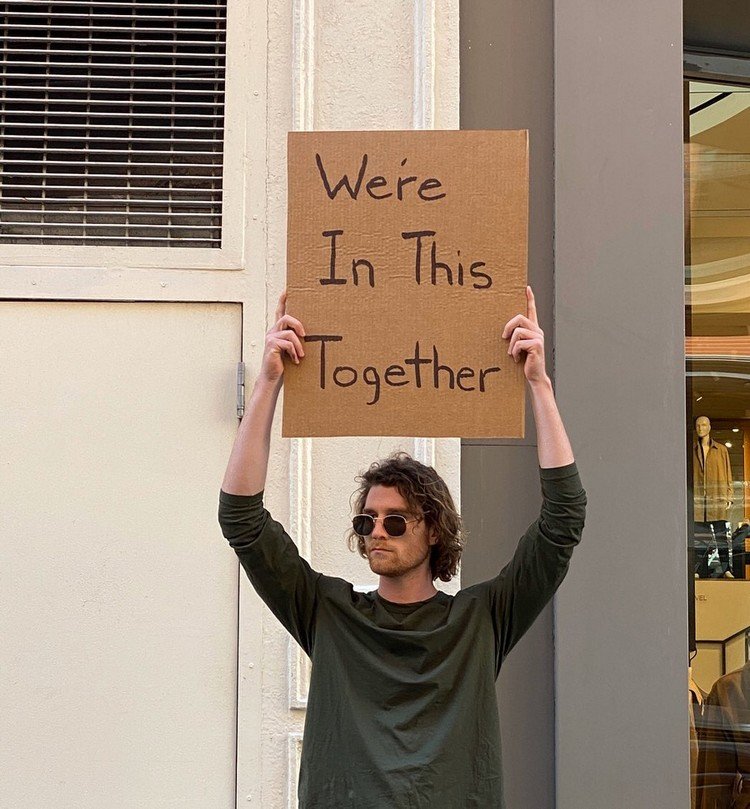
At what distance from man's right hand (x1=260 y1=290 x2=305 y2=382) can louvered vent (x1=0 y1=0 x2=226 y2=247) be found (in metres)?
1.40

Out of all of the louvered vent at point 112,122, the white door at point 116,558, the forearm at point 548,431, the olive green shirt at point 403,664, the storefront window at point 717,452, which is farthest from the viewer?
the storefront window at point 717,452

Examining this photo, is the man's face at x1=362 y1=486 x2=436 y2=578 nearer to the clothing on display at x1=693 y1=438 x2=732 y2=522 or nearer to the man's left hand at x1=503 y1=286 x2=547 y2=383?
the man's left hand at x1=503 y1=286 x2=547 y2=383

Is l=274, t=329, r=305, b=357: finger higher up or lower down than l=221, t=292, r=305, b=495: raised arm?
higher up

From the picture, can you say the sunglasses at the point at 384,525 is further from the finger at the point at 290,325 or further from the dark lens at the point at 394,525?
the finger at the point at 290,325

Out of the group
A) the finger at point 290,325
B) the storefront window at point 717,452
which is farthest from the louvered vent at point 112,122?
the storefront window at point 717,452

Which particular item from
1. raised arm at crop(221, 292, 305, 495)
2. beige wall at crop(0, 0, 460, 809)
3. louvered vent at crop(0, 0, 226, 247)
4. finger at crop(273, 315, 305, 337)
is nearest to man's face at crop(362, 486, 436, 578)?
raised arm at crop(221, 292, 305, 495)

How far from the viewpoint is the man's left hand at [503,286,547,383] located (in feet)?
8.46

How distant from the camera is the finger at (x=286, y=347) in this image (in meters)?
2.59

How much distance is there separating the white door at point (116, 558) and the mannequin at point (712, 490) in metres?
1.82

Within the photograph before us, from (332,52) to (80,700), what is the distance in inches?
93.0

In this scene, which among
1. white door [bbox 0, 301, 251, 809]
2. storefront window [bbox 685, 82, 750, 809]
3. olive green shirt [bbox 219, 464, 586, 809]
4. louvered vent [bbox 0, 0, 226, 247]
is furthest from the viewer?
storefront window [bbox 685, 82, 750, 809]

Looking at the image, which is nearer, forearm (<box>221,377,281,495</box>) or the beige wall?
forearm (<box>221,377,281,495</box>)

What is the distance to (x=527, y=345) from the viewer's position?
2.58 m

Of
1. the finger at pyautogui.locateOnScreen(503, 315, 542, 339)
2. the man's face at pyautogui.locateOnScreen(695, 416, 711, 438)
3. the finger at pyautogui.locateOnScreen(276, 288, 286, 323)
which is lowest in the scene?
the man's face at pyautogui.locateOnScreen(695, 416, 711, 438)
